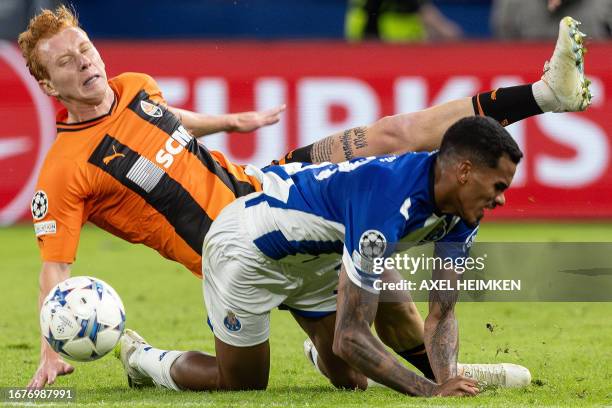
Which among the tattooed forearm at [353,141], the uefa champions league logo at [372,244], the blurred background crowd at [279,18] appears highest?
the uefa champions league logo at [372,244]

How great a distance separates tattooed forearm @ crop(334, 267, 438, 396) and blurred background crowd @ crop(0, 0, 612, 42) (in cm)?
999

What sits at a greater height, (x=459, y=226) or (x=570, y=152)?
(x=459, y=226)

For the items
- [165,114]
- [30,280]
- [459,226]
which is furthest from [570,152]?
[459,226]

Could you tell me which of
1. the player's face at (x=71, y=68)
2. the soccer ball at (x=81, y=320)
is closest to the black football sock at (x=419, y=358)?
the soccer ball at (x=81, y=320)

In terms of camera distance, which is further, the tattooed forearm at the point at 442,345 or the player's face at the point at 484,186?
the tattooed forearm at the point at 442,345

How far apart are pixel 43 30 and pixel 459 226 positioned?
2576mm

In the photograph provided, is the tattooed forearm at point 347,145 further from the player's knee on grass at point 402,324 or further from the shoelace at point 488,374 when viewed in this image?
the shoelace at point 488,374

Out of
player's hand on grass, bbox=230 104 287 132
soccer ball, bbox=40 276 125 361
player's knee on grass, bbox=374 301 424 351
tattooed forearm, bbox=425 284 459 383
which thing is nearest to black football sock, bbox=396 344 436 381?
player's knee on grass, bbox=374 301 424 351

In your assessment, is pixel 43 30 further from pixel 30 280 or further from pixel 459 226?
pixel 30 280

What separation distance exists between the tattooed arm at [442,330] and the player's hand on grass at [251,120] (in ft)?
7.17

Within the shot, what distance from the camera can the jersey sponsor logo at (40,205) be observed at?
6.66 metres

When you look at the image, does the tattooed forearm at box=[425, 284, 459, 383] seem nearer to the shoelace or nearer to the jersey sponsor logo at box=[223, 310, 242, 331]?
the shoelace

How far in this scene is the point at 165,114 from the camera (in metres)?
7.29

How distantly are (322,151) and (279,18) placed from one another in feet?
31.8
